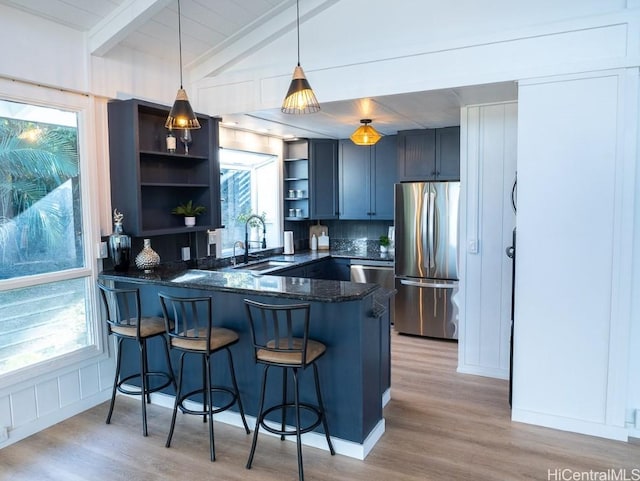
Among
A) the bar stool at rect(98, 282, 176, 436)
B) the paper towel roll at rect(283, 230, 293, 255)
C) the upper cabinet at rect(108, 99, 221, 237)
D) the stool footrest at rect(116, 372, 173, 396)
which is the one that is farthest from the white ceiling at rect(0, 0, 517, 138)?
the stool footrest at rect(116, 372, 173, 396)

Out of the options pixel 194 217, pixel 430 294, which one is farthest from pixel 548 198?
pixel 194 217

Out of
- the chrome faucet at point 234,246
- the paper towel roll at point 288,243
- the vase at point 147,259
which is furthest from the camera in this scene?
the paper towel roll at point 288,243

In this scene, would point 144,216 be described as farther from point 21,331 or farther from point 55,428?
point 55,428

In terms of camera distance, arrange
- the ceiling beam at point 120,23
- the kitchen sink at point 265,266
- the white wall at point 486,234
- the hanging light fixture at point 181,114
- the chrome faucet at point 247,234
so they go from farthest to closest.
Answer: the chrome faucet at point 247,234, the kitchen sink at point 265,266, the white wall at point 486,234, the ceiling beam at point 120,23, the hanging light fixture at point 181,114

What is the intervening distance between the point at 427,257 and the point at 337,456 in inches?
101

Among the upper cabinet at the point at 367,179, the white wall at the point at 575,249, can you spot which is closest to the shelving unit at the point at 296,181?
the upper cabinet at the point at 367,179

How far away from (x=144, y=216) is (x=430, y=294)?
293cm

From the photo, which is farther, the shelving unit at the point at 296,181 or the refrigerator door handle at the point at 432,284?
the shelving unit at the point at 296,181

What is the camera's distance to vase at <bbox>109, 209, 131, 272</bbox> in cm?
337

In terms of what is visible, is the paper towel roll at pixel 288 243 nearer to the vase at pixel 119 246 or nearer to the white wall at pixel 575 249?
the vase at pixel 119 246

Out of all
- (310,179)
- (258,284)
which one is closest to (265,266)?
(310,179)

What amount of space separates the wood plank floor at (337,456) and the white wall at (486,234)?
→ 0.62m

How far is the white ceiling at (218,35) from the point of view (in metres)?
3.03

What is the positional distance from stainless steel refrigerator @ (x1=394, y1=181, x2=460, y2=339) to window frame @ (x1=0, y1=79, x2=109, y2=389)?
9.65 feet
